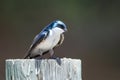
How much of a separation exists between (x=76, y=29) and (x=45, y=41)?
3330 mm

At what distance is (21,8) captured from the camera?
686 cm

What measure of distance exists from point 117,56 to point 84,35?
453 mm

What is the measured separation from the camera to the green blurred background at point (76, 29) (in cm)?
651

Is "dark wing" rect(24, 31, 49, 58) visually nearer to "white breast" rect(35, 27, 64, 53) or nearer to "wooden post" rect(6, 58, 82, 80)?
"white breast" rect(35, 27, 64, 53)

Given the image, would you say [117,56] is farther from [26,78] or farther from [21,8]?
[26,78]

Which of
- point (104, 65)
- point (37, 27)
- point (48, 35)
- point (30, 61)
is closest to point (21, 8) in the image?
point (37, 27)

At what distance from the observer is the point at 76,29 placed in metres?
6.76

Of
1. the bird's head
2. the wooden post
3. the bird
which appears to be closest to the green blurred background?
the bird

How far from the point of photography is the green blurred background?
6512 millimetres

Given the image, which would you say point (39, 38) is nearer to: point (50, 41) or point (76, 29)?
point (50, 41)

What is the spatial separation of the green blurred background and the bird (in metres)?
2.85

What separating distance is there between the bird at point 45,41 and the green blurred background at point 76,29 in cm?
285

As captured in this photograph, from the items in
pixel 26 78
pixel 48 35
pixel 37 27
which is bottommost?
pixel 26 78

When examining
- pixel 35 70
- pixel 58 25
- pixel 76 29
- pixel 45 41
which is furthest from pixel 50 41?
pixel 76 29
